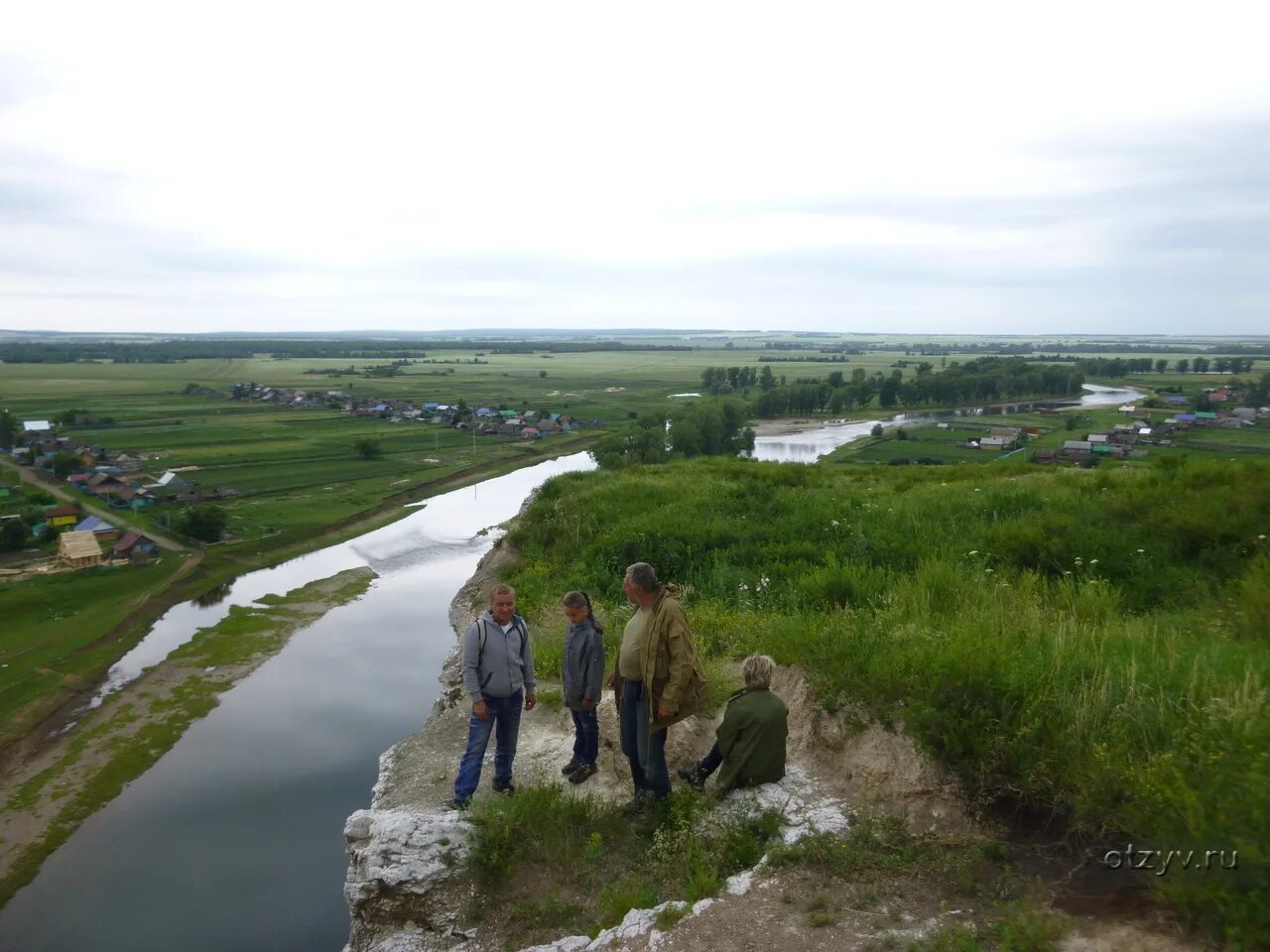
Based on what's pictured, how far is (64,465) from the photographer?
183 feet

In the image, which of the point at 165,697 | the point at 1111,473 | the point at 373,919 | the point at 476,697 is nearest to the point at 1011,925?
the point at 476,697

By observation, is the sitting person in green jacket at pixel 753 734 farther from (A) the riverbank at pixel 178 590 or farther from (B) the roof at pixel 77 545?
(B) the roof at pixel 77 545

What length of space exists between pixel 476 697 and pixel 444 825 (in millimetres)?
982

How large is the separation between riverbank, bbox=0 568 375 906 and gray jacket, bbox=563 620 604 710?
46.5 feet

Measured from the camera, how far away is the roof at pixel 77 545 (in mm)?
35031

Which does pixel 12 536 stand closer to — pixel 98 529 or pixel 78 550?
pixel 98 529

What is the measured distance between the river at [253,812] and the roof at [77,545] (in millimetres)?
10197

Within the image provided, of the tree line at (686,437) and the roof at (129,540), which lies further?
the tree line at (686,437)

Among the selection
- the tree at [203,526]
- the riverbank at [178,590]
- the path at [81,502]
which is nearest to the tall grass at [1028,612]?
the riverbank at [178,590]

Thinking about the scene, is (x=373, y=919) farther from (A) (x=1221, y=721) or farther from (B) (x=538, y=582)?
(B) (x=538, y=582)

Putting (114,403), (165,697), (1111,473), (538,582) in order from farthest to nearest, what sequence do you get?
(114,403)
(165,697)
(1111,473)
(538,582)

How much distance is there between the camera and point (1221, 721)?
4.51m

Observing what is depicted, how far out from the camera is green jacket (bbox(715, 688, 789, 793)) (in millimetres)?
5727

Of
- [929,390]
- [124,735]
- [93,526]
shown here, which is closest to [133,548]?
[93,526]
